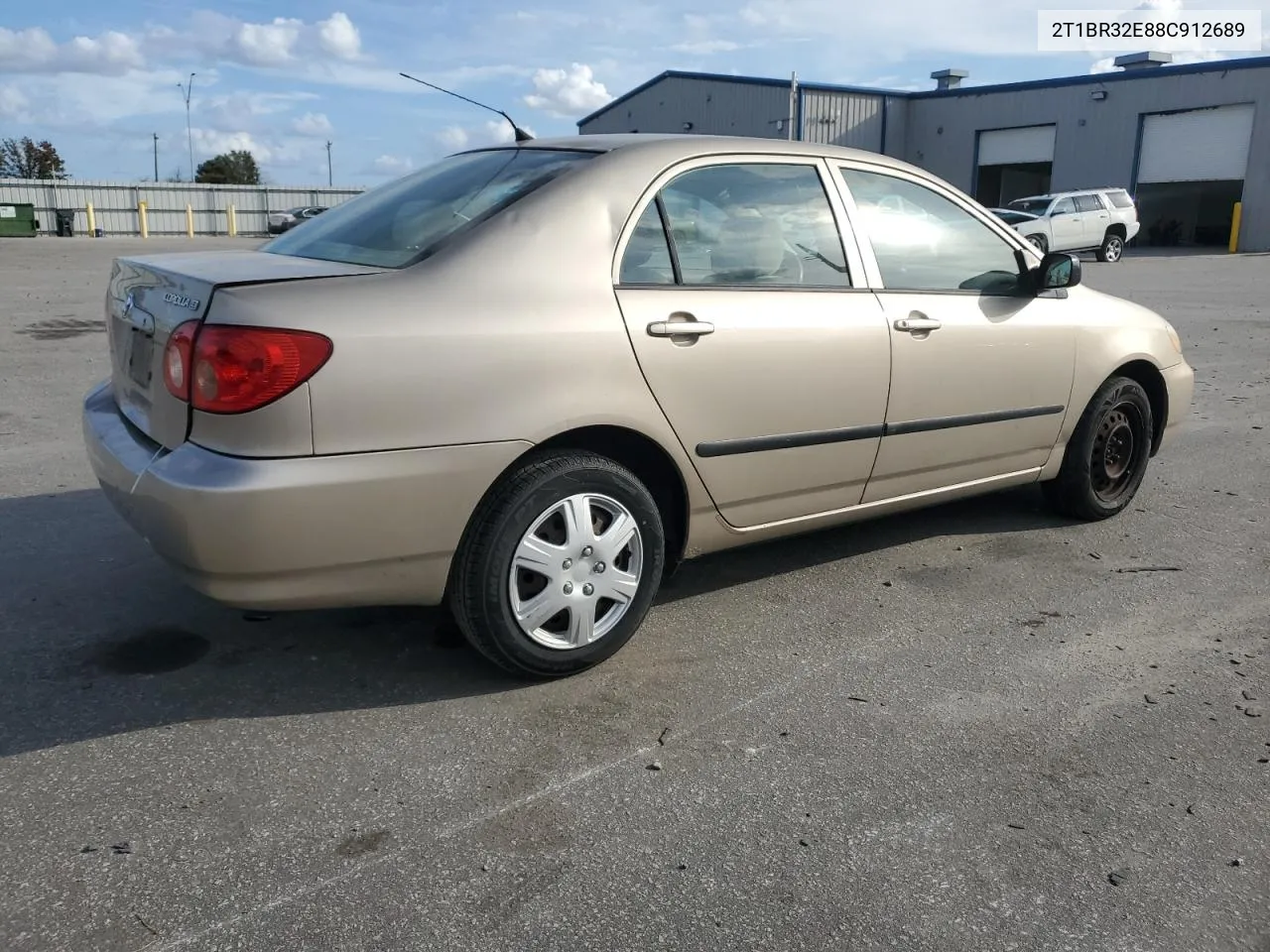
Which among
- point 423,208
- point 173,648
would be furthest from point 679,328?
point 173,648

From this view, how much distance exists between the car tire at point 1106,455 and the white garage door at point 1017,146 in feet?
115

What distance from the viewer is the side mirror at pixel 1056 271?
14.4 ft

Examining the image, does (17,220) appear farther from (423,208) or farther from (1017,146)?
(423,208)

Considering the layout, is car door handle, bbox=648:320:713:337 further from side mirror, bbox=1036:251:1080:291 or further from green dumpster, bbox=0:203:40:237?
green dumpster, bbox=0:203:40:237

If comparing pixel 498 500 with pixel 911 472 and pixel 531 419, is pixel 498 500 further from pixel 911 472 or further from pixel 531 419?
pixel 911 472

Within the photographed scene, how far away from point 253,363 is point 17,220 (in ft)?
127

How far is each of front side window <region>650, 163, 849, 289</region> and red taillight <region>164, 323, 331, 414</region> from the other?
1.26m

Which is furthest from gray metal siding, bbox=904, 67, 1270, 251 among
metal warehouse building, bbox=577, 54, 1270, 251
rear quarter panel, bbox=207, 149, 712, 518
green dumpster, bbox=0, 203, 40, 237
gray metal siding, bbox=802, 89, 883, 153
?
rear quarter panel, bbox=207, 149, 712, 518

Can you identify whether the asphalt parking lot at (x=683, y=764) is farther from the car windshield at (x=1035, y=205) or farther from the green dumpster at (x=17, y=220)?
the green dumpster at (x=17, y=220)

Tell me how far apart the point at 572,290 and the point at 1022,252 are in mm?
2259

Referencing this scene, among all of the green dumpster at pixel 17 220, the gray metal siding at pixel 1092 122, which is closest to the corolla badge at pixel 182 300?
the gray metal siding at pixel 1092 122

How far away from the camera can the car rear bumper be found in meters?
2.70

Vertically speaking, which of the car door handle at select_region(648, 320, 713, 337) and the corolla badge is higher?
the corolla badge

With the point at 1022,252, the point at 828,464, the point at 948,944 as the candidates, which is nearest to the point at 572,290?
the point at 828,464
